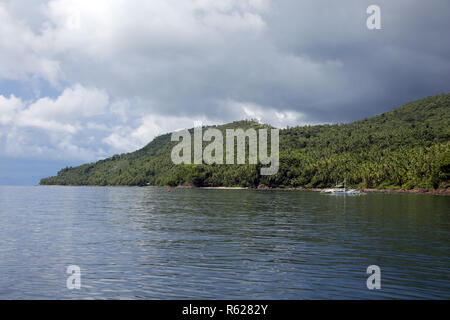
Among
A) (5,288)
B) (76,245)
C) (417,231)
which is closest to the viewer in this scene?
(5,288)

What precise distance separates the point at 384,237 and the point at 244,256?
1805 cm

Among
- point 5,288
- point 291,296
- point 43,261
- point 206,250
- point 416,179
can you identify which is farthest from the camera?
point 416,179

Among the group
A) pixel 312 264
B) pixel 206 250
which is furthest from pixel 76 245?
pixel 312 264

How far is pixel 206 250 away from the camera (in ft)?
107

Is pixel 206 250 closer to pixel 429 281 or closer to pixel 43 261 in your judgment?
pixel 43 261

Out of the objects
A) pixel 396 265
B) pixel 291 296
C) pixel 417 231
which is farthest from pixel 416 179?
pixel 291 296

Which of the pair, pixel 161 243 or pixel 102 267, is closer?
pixel 102 267

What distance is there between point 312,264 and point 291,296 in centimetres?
756

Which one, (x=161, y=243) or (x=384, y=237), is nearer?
(x=161, y=243)
